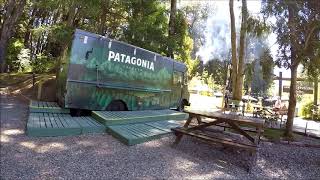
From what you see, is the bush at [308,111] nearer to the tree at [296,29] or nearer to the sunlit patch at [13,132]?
the tree at [296,29]

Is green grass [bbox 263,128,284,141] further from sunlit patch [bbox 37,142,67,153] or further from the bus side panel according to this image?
sunlit patch [bbox 37,142,67,153]

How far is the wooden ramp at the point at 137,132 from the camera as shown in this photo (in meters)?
6.38

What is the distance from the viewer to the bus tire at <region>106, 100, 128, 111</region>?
937 centimetres

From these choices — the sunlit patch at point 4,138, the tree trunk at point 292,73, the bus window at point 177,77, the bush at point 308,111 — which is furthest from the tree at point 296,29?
the bush at point 308,111

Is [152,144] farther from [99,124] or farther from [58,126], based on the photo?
[58,126]

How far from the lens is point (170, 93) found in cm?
1217

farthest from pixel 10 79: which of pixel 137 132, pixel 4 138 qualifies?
pixel 4 138

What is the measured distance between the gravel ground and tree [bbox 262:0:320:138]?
9.36 feet

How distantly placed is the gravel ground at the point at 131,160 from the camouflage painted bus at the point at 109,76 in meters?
1.83

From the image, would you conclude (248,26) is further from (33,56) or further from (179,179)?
(33,56)

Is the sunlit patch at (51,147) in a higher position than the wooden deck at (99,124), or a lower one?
lower

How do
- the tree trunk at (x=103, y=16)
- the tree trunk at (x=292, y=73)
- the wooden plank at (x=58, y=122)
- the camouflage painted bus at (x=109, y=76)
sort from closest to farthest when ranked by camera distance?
the wooden plank at (x=58, y=122) → the camouflage painted bus at (x=109, y=76) → the tree trunk at (x=292, y=73) → the tree trunk at (x=103, y=16)

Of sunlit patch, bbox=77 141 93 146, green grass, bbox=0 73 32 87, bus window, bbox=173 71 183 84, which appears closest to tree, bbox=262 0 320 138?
bus window, bbox=173 71 183 84

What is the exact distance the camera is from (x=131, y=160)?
210 inches
